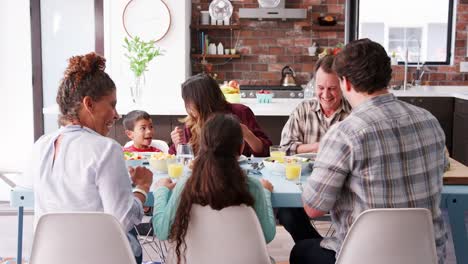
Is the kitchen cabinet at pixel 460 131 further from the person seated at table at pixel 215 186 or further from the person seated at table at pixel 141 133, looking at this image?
the person seated at table at pixel 215 186

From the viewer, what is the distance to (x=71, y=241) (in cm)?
168

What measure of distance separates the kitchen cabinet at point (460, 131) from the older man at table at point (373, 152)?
3728mm

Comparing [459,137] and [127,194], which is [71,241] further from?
[459,137]

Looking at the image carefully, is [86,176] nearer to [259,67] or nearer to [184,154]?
[184,154]

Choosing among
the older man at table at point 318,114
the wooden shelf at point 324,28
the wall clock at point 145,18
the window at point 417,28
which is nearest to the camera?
the older man at table at point 318,114

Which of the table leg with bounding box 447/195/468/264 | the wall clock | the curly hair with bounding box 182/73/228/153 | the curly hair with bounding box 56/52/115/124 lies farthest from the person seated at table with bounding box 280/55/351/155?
the wall clock

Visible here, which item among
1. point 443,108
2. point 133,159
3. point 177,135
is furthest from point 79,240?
point 443,108

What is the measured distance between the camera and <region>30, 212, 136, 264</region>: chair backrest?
5.42ft

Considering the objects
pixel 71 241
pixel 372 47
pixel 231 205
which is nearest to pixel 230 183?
pixel 231 205

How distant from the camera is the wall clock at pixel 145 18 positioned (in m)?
5.93

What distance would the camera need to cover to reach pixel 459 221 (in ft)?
7.77

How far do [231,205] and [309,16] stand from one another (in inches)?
206

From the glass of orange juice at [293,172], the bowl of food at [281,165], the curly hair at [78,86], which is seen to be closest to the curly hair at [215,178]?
the curly hair at [78,86]

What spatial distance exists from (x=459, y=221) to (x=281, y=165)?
2.48 feet
